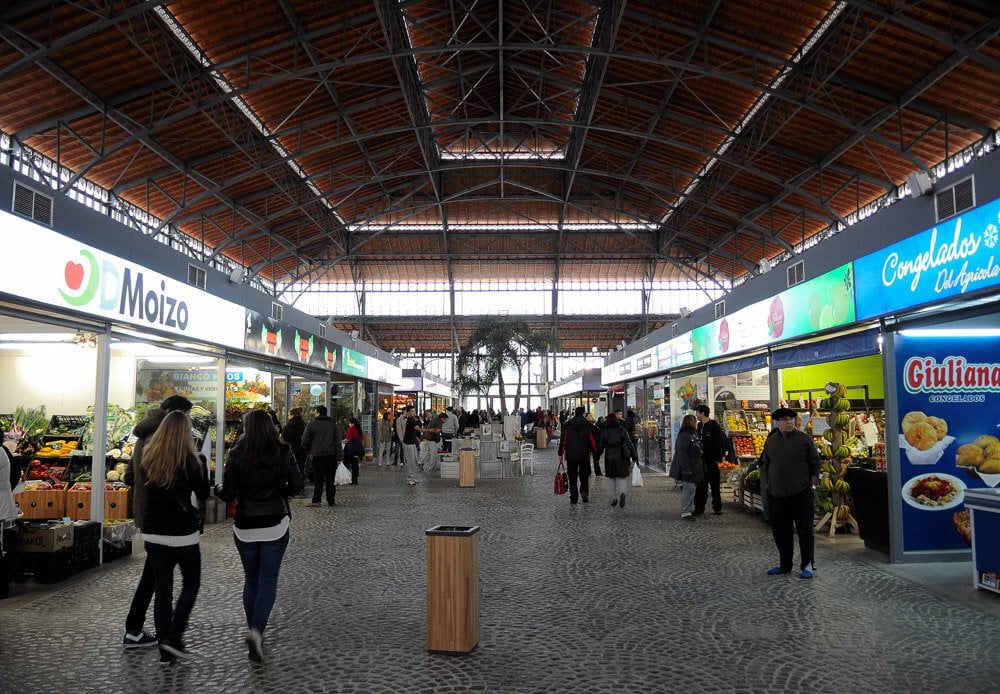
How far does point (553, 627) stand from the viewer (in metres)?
4.69

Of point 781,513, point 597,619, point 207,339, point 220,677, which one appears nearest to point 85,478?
point 207,339

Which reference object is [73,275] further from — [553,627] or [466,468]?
[466,468]

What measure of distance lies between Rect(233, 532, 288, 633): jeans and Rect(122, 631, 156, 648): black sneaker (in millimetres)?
673

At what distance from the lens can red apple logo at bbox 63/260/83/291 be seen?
5.99 m

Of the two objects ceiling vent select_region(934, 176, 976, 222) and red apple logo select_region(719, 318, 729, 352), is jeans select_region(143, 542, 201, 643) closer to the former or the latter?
ceiling vent select_region(934, 176, 976, 222)

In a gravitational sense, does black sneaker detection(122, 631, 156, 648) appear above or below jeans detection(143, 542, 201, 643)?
below

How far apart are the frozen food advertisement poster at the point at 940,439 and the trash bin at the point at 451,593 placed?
4688 millimetres

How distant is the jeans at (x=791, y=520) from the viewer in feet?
20.0

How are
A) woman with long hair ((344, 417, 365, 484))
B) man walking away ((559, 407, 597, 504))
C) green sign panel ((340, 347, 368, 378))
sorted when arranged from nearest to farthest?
man walking away ((559, 407, 597, 504)), woman with long hair ((344, 417, 365, 484)), green sign panel ((340, 347, 368, 378))

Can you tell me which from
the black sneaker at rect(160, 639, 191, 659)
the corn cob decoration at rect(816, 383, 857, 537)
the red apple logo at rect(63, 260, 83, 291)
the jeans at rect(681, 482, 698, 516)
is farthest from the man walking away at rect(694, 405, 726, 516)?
the red apple logo at rect(63, 260, 83, 291)

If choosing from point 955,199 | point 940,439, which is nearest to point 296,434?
point 940,439

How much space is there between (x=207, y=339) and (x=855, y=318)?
7.53 metres

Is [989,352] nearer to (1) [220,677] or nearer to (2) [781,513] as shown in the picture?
(2) [781,513]

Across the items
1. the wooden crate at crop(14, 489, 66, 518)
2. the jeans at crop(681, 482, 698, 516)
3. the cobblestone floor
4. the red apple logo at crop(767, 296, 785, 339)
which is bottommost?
the cobblestone floor
